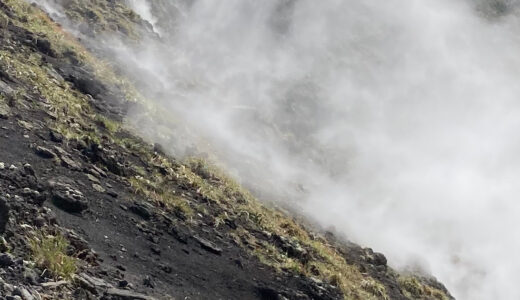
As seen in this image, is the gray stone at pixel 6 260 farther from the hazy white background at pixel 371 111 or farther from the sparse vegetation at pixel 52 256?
the hazy white background at pixel 371 111

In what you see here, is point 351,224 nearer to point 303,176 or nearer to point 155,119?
point 303,176

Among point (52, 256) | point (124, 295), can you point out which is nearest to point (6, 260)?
point (52, 256)

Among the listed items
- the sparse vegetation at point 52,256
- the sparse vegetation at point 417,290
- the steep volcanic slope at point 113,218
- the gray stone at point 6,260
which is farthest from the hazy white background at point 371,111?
the gray stone at point 6,260

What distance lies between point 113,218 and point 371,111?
168ft

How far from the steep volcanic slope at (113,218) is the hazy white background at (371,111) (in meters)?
4.17

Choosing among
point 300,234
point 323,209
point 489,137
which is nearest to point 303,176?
point 323,209

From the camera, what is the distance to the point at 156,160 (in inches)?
814

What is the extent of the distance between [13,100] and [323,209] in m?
23.5

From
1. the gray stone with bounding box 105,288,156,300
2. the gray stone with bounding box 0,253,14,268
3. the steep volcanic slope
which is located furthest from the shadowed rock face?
the gray stone with bounding box 105,288,156,300

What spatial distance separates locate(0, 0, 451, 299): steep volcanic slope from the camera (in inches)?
435

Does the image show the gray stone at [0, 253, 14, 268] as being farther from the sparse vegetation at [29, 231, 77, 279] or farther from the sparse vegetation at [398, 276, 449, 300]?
the sparse vegetation at [398, 276, 449, 300]

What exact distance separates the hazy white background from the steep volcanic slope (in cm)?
417

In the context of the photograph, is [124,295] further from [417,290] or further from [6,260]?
[417,290]

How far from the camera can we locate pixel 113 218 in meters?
14.7
